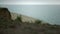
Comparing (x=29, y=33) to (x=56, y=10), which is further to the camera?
(x=56, y=10)

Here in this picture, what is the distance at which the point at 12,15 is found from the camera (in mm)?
2166

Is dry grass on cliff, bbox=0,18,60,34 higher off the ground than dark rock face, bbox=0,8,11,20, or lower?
lower

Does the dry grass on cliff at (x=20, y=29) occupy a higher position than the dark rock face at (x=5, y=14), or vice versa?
the dark rock face at (x=5, y=14)

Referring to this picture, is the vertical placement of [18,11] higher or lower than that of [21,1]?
lower

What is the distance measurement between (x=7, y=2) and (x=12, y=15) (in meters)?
0.27

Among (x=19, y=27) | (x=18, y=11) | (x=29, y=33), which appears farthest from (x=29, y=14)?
(x=29, y=33)

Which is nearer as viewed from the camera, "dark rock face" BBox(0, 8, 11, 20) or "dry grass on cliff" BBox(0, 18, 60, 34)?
"dry grass on cliff" BBox(0, 18, 60, 34)

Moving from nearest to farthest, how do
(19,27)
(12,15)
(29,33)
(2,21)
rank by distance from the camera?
(29,33), (19,27), (2,21), (12,15)

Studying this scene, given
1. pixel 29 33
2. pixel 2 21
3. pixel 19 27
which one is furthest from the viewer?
pixel 2 21

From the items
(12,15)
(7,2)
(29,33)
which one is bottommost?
(29,33)

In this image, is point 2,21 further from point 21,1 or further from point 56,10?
point 56,10

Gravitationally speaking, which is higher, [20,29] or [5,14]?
[5,14]

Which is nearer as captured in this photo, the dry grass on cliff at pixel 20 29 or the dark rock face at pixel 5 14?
the dry grass on cliff at pixel 20 29

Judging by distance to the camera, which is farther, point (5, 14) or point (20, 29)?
point (5, 14)
